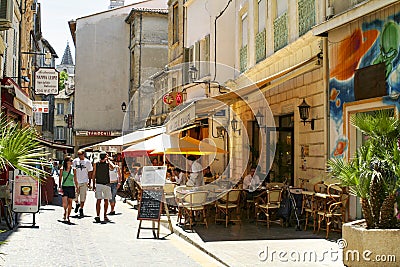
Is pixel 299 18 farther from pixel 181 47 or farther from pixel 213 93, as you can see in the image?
pixel 181 47

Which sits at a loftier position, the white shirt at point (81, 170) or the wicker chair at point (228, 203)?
the white shirt at point (81, 170)

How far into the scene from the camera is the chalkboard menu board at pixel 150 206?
38.7ft

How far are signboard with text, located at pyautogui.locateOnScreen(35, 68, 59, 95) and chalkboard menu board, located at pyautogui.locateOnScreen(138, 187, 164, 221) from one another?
11.1 m

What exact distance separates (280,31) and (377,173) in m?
8.74

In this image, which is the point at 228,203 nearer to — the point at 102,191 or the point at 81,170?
the point at 102,191

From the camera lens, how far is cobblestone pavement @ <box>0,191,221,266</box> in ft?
29.3

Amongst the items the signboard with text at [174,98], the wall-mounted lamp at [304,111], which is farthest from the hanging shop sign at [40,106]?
the wall-mounted lamp at [304,111]

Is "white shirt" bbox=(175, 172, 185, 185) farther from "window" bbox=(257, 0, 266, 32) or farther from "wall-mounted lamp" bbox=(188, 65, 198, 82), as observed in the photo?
"wall-mounted lamp" bbox=(188, 65, 198, 82)

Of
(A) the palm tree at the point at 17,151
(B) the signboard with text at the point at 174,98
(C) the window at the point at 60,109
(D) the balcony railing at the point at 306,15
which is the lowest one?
(A) the palm tree at the point at 17,151

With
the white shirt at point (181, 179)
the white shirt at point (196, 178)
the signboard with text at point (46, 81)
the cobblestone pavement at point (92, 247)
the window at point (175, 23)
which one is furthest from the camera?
the window at point (175, 23)

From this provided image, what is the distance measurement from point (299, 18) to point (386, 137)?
702 centimetres

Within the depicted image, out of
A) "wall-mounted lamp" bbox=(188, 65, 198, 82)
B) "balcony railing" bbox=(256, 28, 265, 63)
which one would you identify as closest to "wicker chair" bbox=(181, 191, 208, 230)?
"balcony railing" bbox=(256, 28, 265, 63)

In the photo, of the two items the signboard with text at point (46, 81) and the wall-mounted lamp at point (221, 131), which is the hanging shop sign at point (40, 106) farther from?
the wall-mounted lamp at point (221, 131)

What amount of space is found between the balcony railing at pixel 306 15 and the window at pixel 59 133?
212 feet
